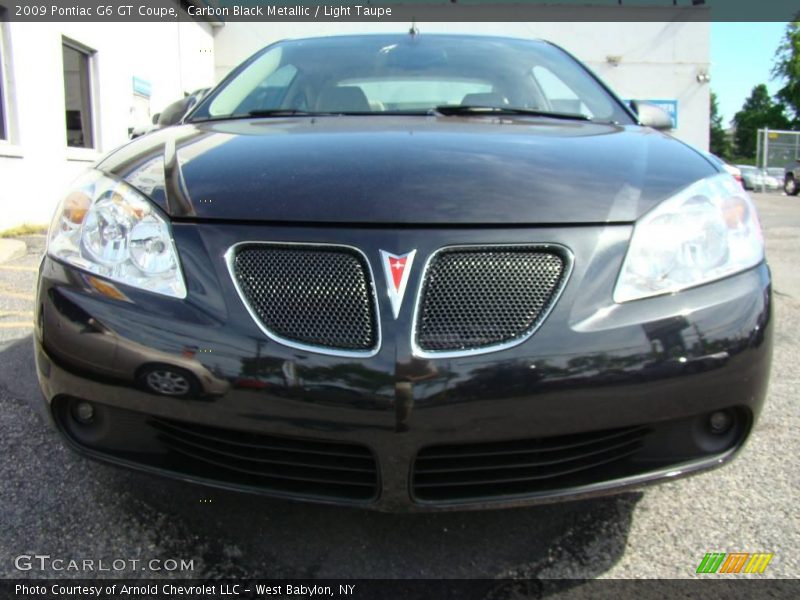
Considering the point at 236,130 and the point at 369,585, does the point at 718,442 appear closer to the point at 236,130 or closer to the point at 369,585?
the point at 369,585

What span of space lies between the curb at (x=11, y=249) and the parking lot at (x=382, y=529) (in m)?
4.56

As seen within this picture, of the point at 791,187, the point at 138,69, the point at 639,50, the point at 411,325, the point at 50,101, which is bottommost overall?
the point at 791,187

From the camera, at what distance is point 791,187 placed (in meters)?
23.9

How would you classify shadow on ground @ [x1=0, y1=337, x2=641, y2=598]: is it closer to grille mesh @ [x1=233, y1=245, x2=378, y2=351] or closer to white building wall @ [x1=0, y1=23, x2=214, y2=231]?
grille mesh @ [x1=233, y1=245, x2=378, y2=351]

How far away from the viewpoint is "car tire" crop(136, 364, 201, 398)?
138 centimetres

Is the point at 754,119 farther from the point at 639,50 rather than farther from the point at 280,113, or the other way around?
the point at 280,113

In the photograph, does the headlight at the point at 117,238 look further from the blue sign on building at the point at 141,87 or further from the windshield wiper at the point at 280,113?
the blue sign on building at the point at 141,87

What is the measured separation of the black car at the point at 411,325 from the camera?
133 centimetres

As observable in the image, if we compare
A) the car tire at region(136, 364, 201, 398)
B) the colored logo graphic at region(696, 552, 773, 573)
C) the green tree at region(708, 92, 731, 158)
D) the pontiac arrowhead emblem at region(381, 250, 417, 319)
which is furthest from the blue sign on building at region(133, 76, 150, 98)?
the green tree at region(708, 92, 731, 158)

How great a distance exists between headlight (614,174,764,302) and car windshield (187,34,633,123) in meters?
0.85

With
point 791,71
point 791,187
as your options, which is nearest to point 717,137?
point 791,71

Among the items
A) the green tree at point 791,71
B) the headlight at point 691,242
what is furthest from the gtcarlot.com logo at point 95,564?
the green tree at point 791,71

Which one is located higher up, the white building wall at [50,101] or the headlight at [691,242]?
the white building wall at [50,101]

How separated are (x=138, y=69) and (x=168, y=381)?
1166cm
